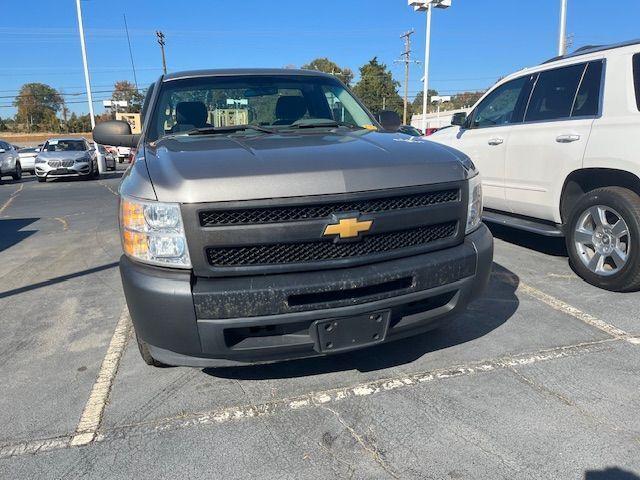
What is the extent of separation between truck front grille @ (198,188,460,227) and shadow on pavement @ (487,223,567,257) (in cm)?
379

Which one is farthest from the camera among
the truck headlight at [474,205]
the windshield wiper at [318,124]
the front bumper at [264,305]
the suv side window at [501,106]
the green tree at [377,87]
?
the green tree at [377,87]

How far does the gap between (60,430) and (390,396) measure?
1760 mm

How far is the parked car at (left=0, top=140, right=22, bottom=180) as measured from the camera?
61.1 ft

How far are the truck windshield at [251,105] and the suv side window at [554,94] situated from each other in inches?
84.2

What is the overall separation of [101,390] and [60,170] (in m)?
16.6

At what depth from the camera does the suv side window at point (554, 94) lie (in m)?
4.86

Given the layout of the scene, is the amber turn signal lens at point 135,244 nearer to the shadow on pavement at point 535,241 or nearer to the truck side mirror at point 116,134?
the truck side mirror at point 116,134

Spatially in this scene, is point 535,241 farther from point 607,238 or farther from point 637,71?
point 637,71

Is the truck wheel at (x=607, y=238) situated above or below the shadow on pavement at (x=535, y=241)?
above

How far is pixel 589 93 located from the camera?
15.1 ft

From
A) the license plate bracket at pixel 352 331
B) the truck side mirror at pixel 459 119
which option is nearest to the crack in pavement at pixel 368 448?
the license plate bracket at pixel 352 331

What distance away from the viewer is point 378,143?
120 inches

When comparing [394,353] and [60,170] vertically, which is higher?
[394,353]

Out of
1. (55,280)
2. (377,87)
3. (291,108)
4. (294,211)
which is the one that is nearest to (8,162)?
(55,280)
